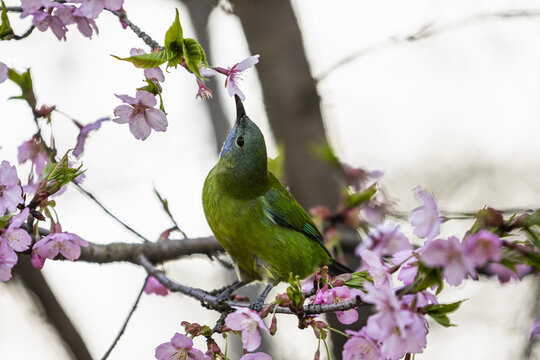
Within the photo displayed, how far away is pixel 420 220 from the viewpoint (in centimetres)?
167

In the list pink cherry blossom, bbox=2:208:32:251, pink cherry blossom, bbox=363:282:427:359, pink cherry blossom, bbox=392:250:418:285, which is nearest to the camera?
pink cherry blossom, bbox=363:282:427:359

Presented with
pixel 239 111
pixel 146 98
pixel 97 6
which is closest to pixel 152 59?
pixel 146 98

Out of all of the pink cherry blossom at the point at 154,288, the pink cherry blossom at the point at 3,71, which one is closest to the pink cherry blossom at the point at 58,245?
the pink cherry blossom at the point at 3,71

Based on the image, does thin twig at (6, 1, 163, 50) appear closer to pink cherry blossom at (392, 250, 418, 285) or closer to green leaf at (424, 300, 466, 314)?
pink cherry blossom at (392, 250, 418, 285)

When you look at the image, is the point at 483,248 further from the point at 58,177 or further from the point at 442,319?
the point at 58,177

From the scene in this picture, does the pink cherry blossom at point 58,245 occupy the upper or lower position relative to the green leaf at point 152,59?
lower

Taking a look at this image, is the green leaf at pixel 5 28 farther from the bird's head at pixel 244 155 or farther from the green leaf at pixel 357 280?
the green leaf at pixel 357 280

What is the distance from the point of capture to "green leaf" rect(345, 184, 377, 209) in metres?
3.26

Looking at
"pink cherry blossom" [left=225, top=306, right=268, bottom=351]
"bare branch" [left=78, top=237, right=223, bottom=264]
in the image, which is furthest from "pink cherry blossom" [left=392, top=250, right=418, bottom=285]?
"bare branch" [left=78, top=237, right=223, bottom=264]

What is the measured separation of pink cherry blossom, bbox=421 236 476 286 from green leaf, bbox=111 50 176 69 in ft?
3.11

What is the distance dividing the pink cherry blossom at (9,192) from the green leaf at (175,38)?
2.40 feet

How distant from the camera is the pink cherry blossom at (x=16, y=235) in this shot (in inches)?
79.5

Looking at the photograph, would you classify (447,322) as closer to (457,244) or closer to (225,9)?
(457,244)

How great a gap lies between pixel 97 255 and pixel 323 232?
4.52ft
